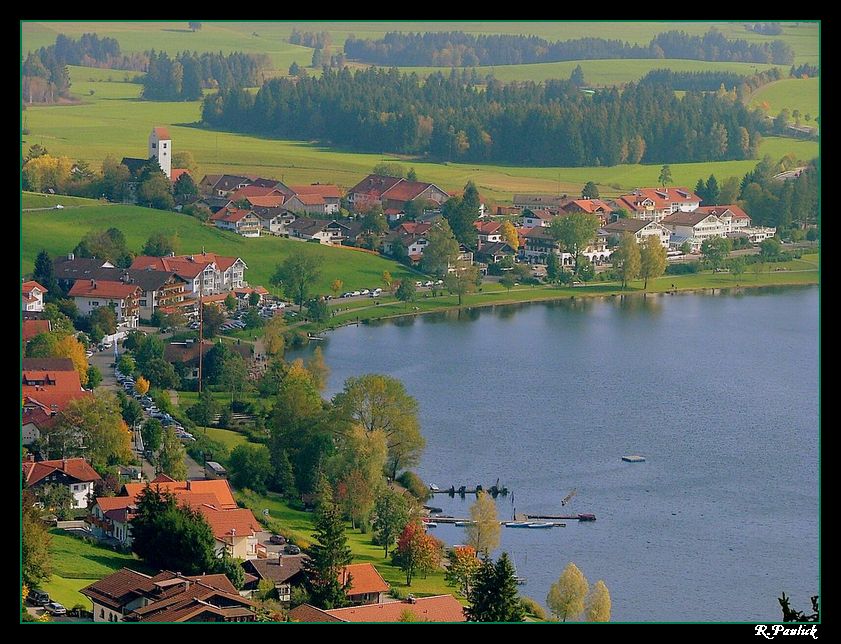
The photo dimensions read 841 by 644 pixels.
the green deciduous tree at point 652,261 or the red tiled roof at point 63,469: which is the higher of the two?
the green deciduous tree at point 652,261

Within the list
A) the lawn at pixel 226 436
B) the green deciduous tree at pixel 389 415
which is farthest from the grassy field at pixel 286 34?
the green deciduous tree at pixel 389 415

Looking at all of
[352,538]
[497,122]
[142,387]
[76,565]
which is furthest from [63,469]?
[497,122]

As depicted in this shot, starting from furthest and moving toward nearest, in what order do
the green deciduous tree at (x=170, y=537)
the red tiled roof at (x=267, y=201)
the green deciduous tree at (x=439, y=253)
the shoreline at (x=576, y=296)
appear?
the red tiled roof at (x=267, y=201) → the green deciduous tree at (x=439, y=253) → the shoreline at (x=576, y=296) → the green deciduous tree at (x=170, y=537)

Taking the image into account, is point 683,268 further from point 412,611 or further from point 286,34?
point 286,34

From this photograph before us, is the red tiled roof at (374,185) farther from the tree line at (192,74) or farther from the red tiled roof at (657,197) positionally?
the tree line at (192,74)

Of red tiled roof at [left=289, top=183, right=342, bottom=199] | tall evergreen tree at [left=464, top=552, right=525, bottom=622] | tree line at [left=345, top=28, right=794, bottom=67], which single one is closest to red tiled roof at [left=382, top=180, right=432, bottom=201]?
red tiled roof at [left=289, top=183, right=342, bottom=199]

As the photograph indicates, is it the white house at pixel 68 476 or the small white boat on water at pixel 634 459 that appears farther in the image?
the small white boat on water at pixel 634 459

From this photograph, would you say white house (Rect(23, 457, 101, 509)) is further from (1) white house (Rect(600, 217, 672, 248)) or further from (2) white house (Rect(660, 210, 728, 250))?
(2) white house (Rect(660, 210, 728, 250))
